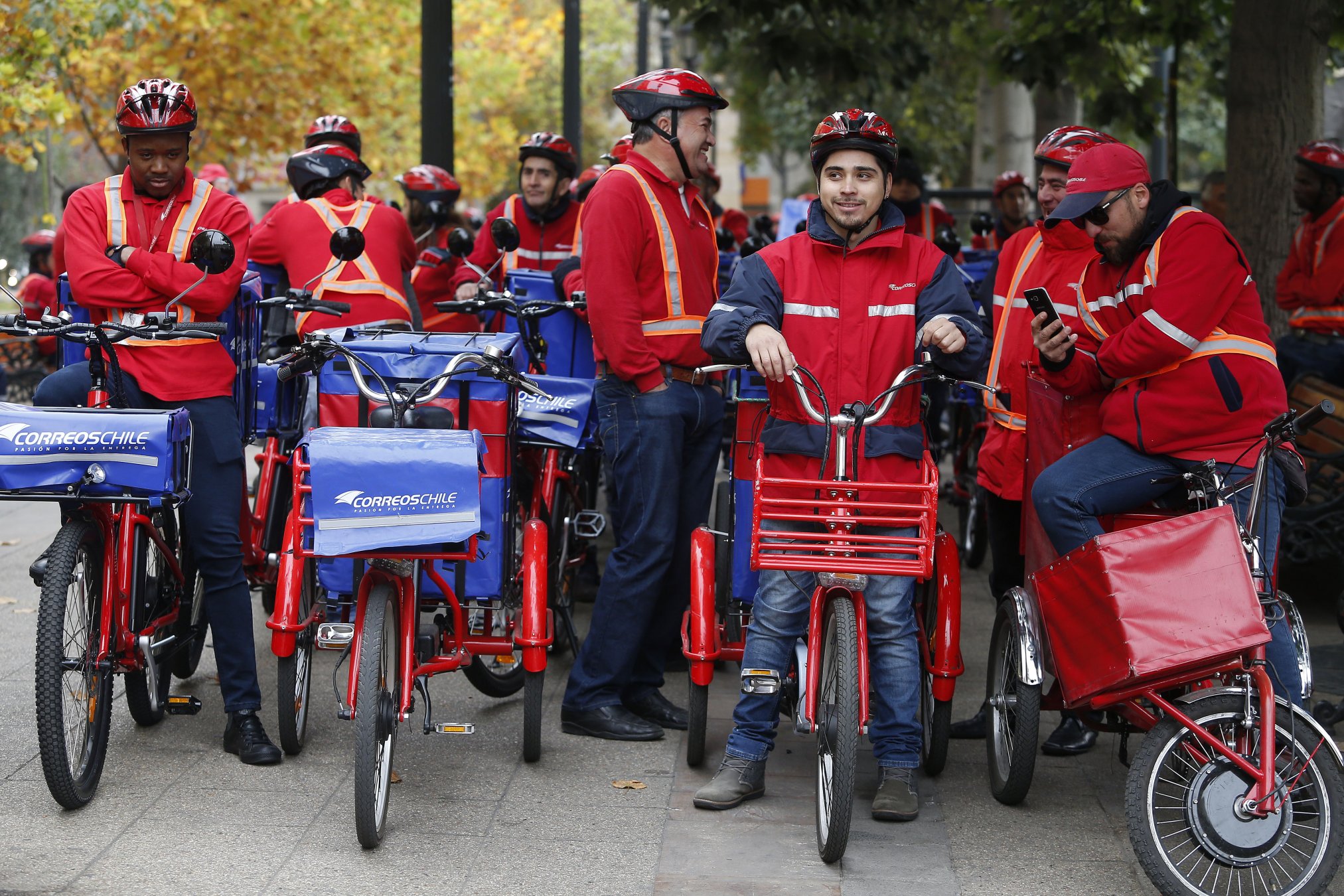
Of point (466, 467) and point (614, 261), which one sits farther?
point (614, 261)

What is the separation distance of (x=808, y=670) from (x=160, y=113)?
272cm

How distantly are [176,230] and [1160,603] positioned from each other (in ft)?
10.9

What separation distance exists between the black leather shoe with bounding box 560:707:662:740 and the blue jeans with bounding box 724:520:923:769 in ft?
2.35

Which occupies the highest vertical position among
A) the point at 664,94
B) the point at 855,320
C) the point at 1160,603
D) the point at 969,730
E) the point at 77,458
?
the point at 664,94

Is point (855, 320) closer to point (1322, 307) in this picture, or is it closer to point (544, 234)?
point (544, 234)

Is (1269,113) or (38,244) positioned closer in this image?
(1269,113)

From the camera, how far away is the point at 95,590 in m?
5.07

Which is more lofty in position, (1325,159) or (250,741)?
(1325,159)

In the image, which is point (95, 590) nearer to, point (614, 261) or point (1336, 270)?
point (614, 261)

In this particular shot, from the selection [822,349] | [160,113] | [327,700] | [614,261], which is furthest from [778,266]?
[327,700]

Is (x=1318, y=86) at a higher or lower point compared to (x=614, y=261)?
higher

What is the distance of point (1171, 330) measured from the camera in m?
4.78

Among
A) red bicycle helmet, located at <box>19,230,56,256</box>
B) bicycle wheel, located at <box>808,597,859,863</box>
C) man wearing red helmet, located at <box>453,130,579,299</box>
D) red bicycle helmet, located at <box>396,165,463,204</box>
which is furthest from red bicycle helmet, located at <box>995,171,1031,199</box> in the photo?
red bicycle helmet, located at <box>19,230,56,256</box>

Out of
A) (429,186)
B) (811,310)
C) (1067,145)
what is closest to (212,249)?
(811,310)
